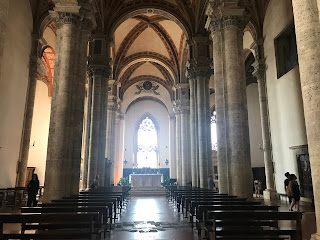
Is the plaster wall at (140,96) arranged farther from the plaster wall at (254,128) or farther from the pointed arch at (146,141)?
the plaster wall at (254,128)

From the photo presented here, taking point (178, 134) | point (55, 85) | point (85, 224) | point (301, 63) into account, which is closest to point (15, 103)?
point (55, 85)

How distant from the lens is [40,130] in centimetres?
2334

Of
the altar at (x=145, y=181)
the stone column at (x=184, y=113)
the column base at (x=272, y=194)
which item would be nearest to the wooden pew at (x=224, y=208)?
the column base at (x=272, y=194)

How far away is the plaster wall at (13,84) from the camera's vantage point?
1206cm

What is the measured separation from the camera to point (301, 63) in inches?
177

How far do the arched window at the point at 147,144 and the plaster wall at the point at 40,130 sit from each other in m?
14.8

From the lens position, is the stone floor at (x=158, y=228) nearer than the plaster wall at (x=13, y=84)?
Yes

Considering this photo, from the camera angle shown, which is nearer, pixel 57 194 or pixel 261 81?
pixel 57 194

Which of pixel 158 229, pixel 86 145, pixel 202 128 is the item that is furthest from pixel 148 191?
pixel 158 229

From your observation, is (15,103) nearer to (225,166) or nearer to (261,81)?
(225,166)

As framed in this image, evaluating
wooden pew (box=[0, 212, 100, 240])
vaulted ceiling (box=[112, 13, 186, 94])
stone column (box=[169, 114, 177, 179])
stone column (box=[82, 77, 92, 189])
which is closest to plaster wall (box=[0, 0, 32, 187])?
stone column (box=[82, 77, 92, 189])

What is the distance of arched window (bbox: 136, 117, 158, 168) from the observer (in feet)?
117

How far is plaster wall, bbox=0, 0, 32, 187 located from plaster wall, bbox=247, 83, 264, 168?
19.6 m

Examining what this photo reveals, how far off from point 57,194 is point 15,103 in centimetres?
674
